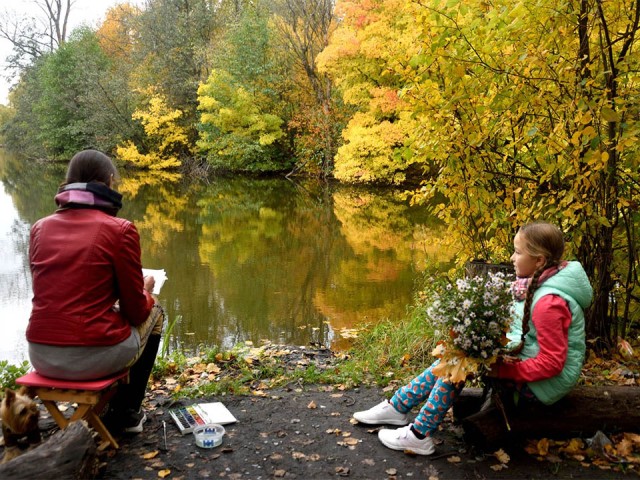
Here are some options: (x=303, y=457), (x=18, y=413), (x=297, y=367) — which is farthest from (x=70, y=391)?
(x=297, y=367)

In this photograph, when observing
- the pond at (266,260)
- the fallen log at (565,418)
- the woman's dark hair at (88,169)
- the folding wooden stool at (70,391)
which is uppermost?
the woman's dark hair at (88,169)

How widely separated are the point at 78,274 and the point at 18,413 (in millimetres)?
691

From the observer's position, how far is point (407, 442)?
2.93 m

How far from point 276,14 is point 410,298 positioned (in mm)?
22284

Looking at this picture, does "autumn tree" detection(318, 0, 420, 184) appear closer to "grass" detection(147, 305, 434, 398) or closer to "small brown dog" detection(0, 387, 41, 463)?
"grass" detection(147, 305, 434, 398)

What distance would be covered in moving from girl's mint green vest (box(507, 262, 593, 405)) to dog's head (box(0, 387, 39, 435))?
236 centimetres

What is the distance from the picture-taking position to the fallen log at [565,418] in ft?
9.22

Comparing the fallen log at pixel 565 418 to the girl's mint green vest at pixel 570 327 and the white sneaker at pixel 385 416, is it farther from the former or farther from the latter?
the white sneaker at pixel 385 416

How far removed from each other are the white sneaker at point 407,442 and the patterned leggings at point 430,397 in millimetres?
48

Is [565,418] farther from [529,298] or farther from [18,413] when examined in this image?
[18,413]

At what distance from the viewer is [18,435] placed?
8.64 feet

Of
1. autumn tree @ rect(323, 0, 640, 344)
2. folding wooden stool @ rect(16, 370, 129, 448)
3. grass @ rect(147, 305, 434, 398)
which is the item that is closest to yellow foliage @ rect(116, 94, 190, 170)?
grass @ rect(147, 305, 434, 398)

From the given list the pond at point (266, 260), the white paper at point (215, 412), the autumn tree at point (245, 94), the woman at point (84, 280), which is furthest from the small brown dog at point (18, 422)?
the autumn tree at point (245, 94)

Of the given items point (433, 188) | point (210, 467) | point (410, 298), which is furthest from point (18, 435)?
point (410, 298)
